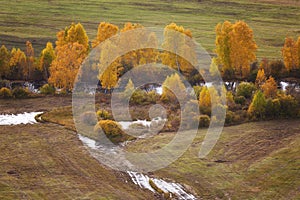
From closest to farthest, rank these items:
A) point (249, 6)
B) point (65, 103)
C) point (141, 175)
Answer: point (141, 175) < point (65, 103) < point (249, 6)

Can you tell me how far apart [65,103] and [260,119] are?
1055 inches

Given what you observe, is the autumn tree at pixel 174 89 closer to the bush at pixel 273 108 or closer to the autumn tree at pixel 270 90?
the autumn tree at pixel 270 90

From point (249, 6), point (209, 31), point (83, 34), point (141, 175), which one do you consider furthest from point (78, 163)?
point (249, 6)

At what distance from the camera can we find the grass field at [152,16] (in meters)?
122

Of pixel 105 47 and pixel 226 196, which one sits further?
pixel 105 47

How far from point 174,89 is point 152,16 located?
6688cm

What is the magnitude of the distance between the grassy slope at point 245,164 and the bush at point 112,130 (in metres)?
2.39

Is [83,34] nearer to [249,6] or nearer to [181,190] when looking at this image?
[181,190]

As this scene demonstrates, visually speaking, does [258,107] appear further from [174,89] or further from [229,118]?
[174,89]

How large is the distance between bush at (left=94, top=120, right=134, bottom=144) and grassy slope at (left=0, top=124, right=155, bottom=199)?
309 cm

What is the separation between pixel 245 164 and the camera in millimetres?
54000

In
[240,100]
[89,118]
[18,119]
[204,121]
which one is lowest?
[18,119]

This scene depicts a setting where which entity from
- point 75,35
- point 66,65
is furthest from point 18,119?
point 75,35

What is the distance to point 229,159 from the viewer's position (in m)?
55.5
